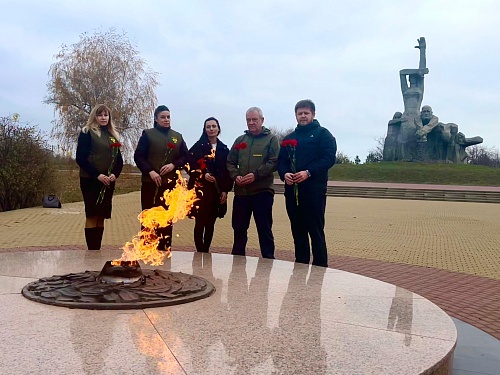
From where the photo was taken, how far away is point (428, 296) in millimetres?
A: 5477

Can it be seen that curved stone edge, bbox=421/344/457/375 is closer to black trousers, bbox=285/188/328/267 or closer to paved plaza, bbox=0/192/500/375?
paved plaza, bbox=0/192/500/375

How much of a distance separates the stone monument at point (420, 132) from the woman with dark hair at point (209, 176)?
135 feet

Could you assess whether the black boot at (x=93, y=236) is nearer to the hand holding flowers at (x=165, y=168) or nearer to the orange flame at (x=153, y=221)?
the hand holding flowers at (x=165, y=168)

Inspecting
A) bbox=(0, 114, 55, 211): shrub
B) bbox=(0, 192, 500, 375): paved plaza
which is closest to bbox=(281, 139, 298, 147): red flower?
bbox=(0, 192, 500, 375): paved plaza

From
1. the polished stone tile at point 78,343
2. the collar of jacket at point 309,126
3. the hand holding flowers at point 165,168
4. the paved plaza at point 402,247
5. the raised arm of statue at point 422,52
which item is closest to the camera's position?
the polished stone tile at point 78,343

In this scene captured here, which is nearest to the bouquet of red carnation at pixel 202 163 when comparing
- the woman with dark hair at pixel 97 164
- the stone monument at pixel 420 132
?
the woman with dark hair at pixel 97 164

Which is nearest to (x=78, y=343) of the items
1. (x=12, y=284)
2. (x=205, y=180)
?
(x=12, y=284)

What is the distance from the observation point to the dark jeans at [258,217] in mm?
5785

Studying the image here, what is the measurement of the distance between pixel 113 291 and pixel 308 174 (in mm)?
2518

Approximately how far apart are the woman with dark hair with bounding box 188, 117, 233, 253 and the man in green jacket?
0.91 ft

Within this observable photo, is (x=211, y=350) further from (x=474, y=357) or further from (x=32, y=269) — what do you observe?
(x=32, y=269)

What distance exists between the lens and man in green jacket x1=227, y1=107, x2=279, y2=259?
5.77 metres

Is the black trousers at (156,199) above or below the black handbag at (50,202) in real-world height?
above

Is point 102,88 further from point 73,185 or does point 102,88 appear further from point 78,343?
point 78,343
